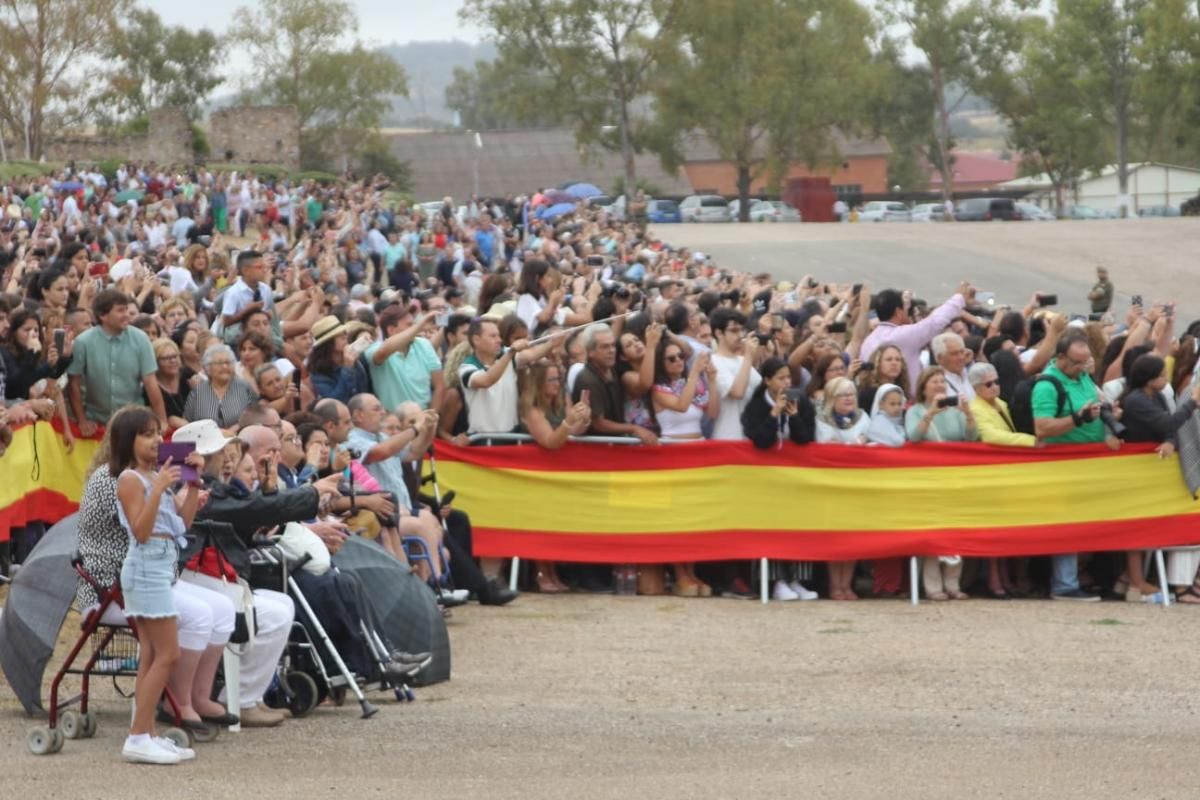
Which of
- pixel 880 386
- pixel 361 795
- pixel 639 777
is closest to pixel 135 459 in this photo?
pixel 361 795

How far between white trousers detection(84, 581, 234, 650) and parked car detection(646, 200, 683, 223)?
218 ft

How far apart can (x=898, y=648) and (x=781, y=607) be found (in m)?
1.76

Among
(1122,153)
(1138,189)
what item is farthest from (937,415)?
(1138,189)

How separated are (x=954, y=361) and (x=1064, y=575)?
1.70 meters

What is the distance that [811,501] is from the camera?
13.8 metres

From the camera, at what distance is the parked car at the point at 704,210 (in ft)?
259

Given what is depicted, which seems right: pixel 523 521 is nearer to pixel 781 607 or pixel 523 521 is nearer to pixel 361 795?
pixel 781 607

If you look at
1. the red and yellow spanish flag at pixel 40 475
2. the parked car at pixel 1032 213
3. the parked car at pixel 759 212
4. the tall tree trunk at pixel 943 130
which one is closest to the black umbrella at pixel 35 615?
the red and yellow spanish flag at pixel 40 475

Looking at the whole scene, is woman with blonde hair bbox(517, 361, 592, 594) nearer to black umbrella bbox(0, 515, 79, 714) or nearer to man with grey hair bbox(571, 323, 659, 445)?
man with grey hair bbox(571, 323, 659, 445)

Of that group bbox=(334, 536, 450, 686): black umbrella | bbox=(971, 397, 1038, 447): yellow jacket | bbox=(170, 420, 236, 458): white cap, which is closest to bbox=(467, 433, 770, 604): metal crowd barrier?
bbox=(971, 397, 1038, 447): yellow jacket

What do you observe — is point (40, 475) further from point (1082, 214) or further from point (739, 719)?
point (1082, 214)

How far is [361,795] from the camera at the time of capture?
26.0 ft

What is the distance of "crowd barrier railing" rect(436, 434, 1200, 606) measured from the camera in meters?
13.8

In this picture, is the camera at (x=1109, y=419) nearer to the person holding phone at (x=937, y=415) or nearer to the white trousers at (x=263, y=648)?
the person holding phone at (x=937, y=415)
